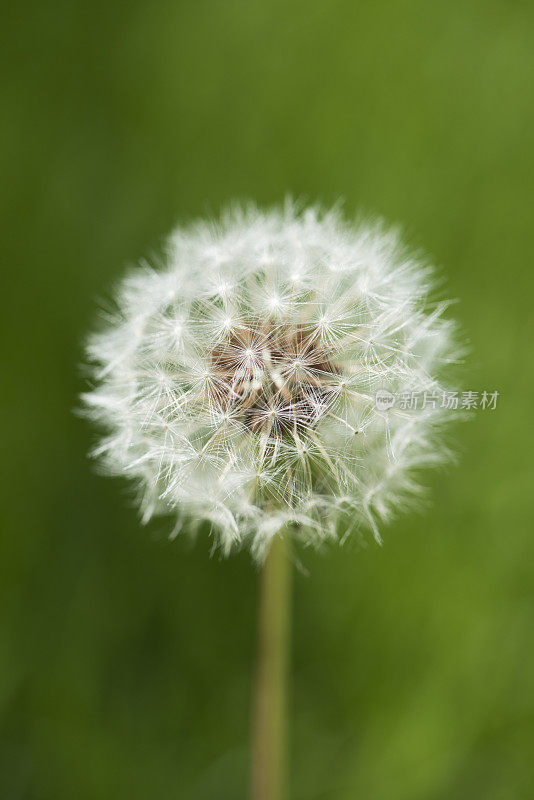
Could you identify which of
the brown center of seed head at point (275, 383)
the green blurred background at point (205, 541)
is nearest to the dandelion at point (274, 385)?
the brown center of seed head at point (275, 383)

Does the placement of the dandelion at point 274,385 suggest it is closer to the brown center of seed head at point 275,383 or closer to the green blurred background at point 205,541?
the brown center of seed head at point 275,383

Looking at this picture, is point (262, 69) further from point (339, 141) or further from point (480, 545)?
point (480, 545)

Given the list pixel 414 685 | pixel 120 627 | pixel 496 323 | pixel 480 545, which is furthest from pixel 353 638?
pixel 496 323

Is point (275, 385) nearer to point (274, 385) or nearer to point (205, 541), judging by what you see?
point (274, 385)

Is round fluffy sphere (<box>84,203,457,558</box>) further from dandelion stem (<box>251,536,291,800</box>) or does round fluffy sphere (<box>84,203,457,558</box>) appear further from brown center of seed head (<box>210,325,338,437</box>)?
dandelion stem (<box>251,536,291,800</box>)

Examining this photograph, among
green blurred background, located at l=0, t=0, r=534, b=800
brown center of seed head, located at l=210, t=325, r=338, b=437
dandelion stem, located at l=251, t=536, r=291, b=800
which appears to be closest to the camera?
brown center of seed head, located at l=210, t=325, r=338, b=437

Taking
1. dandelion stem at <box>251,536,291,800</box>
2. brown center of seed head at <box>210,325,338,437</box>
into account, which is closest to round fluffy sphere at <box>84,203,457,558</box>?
brown center of seed head at <box>210,325,338,437</box>
